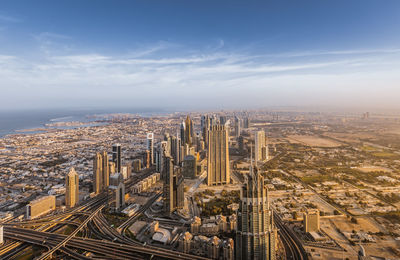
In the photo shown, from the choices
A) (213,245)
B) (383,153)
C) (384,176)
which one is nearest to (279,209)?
(213,245)

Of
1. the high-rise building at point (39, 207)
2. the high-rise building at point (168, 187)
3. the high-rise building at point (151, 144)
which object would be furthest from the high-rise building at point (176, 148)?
the high-rise building at point (39, 207)

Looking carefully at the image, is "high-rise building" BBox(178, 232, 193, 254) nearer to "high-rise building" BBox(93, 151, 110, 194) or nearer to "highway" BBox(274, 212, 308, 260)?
"highway" BBox(274, 212, 308, 260)

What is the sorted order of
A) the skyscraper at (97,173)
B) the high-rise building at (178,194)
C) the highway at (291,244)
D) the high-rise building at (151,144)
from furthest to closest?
the high-rise building at (151,144) → the skyscraper at (97,173) → the high-rise building at (178,194) → the highway at (291,244)

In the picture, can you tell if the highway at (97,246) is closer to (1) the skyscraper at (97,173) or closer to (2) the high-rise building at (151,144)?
(1) the skyscraper at (97,173)

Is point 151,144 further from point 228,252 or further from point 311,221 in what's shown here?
point 228,252

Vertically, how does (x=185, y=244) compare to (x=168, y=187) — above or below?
below

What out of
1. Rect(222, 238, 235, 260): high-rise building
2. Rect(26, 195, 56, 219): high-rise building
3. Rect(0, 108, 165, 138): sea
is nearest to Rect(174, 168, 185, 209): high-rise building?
Rect(222, 238, 235, 260): high-rise building

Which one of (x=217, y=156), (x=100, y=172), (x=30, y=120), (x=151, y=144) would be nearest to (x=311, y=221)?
(x=217, y=156)
